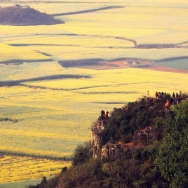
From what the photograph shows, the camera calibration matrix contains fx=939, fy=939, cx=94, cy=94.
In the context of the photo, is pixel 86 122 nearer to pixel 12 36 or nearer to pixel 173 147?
pixel 173 147

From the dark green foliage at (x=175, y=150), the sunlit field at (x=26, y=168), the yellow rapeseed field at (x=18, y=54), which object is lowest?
the sunlit field at (x=26, y=168)

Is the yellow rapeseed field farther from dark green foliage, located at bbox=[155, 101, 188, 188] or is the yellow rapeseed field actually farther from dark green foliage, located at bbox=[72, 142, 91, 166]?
dark green foliage, located at bbox=[155, 101, 188, 188]

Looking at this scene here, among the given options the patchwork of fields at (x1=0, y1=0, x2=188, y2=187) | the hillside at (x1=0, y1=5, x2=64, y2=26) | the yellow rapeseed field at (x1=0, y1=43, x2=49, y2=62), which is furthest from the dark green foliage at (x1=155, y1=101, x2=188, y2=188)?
the hillside at (x1=0, y1=5, x2=64, y2=26)

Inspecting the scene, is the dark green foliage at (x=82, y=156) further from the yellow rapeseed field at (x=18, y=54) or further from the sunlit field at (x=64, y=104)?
the yellow rapeseed field at (x=18, y=54)

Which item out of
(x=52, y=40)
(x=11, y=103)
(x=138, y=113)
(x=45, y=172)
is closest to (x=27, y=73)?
(x=11, y=103)

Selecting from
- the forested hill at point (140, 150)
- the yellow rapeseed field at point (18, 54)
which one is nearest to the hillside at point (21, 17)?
the yellow rapeseed field at point (18, 54)
